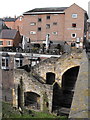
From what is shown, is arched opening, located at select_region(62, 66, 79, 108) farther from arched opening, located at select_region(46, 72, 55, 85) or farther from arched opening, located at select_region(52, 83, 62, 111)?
arched opening, located at select_region(46, 72, 55, 85)

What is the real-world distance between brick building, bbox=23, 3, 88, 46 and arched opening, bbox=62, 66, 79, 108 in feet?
56.3

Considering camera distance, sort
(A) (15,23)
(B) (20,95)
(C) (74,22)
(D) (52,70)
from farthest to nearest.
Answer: (A) (15,23), (C) (74,22), (D) (52,70), (B) (20,95)

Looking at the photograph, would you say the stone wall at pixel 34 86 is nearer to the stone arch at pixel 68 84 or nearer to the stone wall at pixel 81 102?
the stone arch at pixel 68 84

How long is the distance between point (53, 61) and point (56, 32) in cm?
2103

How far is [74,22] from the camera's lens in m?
36.1

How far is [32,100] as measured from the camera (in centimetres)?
1764

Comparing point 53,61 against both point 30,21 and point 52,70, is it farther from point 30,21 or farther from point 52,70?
point 30,21

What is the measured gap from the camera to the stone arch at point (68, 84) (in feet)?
59.4

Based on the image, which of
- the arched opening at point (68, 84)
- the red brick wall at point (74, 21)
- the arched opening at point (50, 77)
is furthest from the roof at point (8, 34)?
the arched opening at point (68, 84)

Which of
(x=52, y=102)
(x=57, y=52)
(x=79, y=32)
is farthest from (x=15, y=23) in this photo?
(x=52, y=102)

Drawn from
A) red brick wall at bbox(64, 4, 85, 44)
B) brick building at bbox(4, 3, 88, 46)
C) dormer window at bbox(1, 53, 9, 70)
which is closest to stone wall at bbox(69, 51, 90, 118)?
dormer window at bbox(1, 53, 9, 70)

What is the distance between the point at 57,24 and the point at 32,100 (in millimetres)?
23602

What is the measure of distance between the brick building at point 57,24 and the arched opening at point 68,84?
56.3 ft

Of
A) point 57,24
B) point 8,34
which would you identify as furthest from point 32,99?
point 57,24
